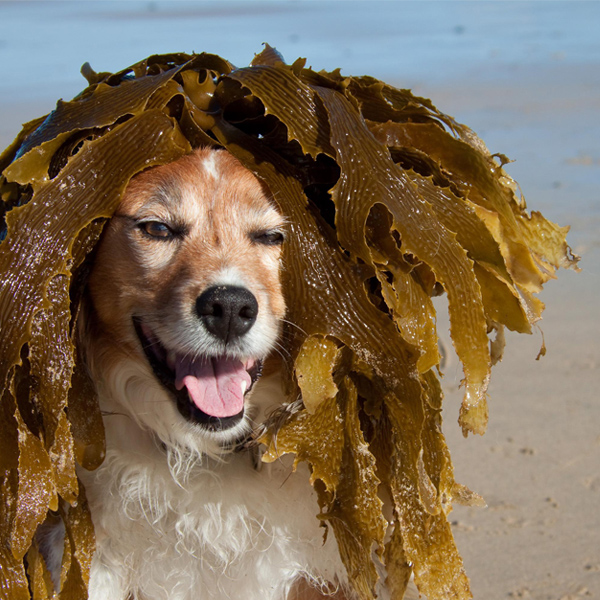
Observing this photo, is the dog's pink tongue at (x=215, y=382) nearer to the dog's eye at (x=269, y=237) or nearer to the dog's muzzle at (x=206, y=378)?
the dog's muzzle at (x=206, y=378)

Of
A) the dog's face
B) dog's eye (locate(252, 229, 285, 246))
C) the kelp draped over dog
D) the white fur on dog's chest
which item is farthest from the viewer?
the white fur on dog's chest

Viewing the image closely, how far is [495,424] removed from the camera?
5129 millimetres

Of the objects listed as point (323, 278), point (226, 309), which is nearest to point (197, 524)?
point (226, 309)

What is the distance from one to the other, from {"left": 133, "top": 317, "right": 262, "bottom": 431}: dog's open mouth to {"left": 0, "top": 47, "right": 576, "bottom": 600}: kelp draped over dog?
13 centimetres

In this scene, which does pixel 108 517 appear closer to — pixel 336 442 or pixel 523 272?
pixel 336 442

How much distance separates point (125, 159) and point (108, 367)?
0.66m

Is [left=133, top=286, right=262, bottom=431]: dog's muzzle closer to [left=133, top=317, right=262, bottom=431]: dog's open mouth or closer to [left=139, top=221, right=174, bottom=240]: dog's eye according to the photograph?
[left=133, top=317, right=262, bottom=431]: dog's open mouth

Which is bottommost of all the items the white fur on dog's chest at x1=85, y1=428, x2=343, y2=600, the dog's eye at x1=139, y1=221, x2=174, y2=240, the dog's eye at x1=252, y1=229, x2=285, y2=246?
the white fur on dog's chest at x1=85, y1=428, x2=343, y2=600

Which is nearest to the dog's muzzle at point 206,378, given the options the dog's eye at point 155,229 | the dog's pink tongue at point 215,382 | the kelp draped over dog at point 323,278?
the dog's pink tongue at point 215,382

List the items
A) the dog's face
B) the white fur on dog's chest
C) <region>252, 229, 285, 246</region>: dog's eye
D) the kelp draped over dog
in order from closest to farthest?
the kelp draped over dog
the dog's face
<region>252, 229, 285, 246</region>: dog's eye
the white fur on dog's chest

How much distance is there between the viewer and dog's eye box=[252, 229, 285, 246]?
265 cm

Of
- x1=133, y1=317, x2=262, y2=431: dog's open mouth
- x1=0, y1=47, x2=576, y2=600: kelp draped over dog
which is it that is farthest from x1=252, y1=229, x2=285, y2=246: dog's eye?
x1=133, y1=317, x2=262, y2=431: dog's open mouth

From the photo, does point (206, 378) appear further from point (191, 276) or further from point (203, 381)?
point (191, 276)

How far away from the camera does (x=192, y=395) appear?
2.60m
